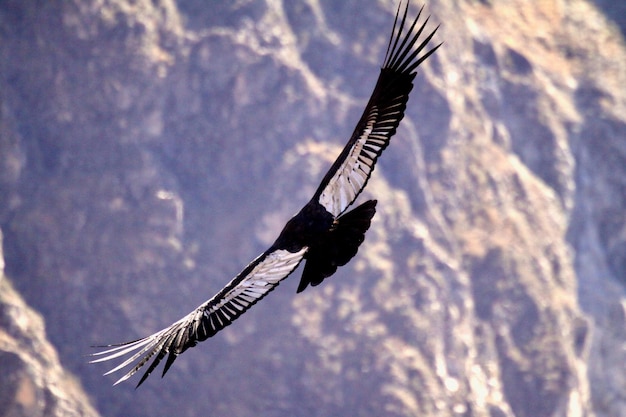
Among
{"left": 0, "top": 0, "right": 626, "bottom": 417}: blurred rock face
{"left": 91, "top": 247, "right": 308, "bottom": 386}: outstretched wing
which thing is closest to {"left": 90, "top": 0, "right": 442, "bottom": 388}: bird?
{"left": 91, "top": 247, "right": 308, "bottom": 386}: outstretched wing

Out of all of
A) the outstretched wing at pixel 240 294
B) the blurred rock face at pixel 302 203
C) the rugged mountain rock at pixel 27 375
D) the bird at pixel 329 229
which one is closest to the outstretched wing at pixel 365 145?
the bird at pixel 329 229

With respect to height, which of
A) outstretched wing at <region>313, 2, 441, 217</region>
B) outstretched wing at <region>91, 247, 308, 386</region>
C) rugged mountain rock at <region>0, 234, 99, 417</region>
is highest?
rugged mountain rock at <region>0, 234, 99, 417</region>

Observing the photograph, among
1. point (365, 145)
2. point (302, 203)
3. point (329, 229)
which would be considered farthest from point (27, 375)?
point (365, 145)

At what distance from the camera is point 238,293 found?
1255 centimetres

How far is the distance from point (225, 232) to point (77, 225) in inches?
365

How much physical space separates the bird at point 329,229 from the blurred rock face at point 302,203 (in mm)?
46582

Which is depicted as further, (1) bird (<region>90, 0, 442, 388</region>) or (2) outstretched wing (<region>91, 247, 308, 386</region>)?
(1) bird (<region>90, 0, 442, 388</region>)

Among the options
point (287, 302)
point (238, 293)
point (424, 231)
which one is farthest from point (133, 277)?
point (238, 293)

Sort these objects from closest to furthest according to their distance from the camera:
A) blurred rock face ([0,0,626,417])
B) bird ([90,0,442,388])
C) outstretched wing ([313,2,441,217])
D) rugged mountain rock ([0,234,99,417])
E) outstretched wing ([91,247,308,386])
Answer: outstretched wing ([91,247,308,386]) < bird ([90,0,442,388]) < outstretched wing ([313,2,441,217]) < rugged mountain rock ([0,234,99,417]) < blurred rock face ([0,0,626,417])

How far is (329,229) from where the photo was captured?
1262 cm

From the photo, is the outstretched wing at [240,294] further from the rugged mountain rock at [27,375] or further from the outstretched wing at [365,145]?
the rugged mountain rock at [27,375]

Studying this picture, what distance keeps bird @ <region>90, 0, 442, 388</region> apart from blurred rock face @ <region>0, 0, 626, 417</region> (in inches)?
1834

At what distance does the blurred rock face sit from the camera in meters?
61.0

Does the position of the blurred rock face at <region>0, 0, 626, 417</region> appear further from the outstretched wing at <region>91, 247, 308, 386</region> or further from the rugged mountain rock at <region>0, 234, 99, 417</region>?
the outstretched wing at <region>91, 247, 308, 386</region>
